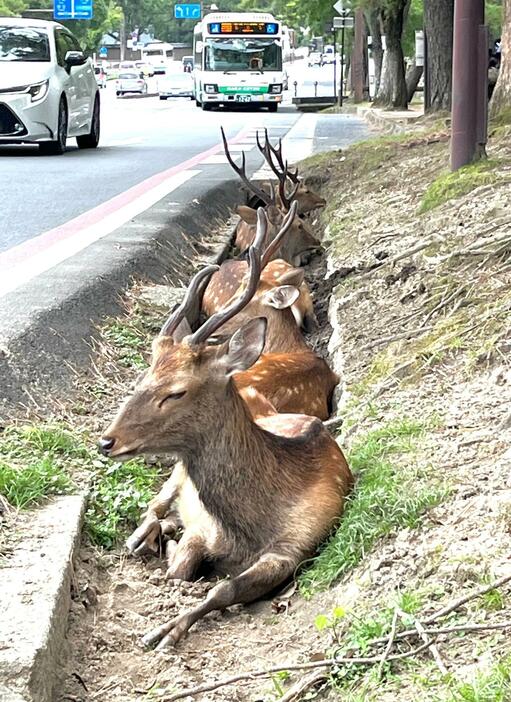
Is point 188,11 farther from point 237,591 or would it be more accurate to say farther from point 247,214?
point 237,591

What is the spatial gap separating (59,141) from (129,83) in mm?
45853

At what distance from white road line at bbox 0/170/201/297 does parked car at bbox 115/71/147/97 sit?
49.6m

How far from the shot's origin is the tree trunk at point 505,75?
13203 mm

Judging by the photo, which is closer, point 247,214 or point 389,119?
point 247,214

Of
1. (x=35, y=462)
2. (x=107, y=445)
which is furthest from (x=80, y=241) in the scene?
(x=107, y=445)

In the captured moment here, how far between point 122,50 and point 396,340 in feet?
312

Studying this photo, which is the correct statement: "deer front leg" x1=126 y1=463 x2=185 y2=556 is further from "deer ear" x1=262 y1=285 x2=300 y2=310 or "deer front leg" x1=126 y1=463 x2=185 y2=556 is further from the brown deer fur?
"deer ear" x1=262 y1=285 x2=300 y2=310

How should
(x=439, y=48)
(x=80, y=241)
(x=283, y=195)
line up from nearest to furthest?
1. (x=80, y=241)
2. (x=283, y=195)
3. (x=439, y=48)

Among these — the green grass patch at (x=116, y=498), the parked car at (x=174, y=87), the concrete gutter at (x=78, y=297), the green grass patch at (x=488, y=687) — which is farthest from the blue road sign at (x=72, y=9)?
the green grass patch at (x=488, y=687)

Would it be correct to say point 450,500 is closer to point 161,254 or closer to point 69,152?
point 161,254

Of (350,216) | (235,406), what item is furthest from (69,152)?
(235,406)

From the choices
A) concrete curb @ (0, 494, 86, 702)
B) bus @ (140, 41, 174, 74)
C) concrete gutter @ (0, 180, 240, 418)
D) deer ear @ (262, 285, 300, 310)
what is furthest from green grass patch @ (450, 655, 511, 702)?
bus @ (140, 41, 174, 74)

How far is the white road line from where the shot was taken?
26.6ft

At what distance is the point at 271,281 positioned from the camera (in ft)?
27.1
